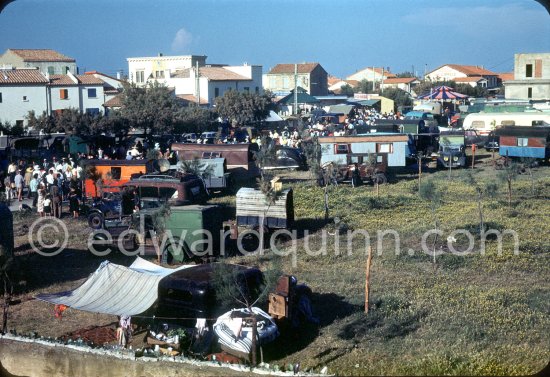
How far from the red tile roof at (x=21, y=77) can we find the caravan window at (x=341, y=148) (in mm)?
22828

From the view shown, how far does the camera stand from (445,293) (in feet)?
36.4

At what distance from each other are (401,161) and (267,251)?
11156 millimetres

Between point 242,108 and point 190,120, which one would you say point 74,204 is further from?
point 242,108

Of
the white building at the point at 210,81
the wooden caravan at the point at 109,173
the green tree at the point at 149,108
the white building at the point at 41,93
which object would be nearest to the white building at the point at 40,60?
the white building at the point at 210,81

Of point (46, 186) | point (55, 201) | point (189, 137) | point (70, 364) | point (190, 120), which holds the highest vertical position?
point (190, 120)

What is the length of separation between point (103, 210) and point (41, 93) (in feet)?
86.8

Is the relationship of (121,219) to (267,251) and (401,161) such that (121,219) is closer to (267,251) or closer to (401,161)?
(267,251)

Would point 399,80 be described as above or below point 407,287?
above

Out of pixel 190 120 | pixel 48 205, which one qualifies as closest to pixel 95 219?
pixel 48 205

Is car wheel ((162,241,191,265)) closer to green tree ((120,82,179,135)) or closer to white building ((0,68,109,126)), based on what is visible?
green tree ((120,82,179,135))

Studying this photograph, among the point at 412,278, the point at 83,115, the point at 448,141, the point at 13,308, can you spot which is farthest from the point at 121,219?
the point at 83,115

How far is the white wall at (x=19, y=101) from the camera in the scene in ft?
128

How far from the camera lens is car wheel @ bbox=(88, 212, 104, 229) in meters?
16.6

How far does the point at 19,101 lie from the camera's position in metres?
39.7
